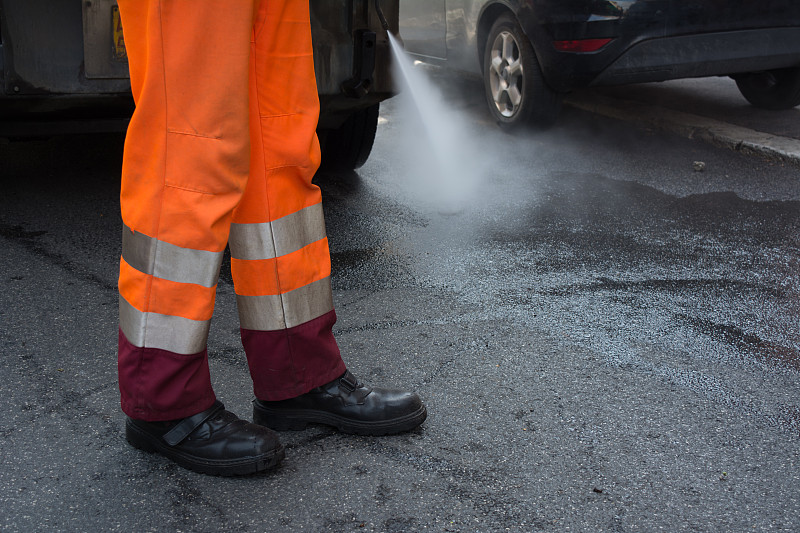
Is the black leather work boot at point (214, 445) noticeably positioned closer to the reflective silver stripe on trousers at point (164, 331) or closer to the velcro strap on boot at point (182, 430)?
the velcro strap on boot at point (182, 430)

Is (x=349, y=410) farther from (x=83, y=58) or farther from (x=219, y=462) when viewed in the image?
(x=83, y=58)

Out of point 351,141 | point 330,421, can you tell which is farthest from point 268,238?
point 351,141

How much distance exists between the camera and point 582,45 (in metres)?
5.09

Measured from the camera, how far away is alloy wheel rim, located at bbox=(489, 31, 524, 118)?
5656 millimetres

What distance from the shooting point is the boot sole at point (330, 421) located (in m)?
2.23

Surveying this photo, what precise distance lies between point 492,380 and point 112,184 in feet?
9.11

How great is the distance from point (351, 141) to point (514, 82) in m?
1.56

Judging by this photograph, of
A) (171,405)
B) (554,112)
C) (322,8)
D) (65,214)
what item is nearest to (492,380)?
(171,405)

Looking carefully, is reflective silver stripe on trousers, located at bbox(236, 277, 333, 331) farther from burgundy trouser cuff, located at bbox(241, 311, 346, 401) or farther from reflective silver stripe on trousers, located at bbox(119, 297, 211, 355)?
reflective silver stripe on trousers, located at bbox(119, 297, 211, 355)

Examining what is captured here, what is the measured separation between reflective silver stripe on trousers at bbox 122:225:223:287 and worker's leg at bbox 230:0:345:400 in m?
0.16

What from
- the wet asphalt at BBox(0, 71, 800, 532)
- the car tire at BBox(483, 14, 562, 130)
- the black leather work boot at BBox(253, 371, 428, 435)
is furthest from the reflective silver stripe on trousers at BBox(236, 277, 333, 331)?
the car tire at BBox(483, 14, 562, 130)

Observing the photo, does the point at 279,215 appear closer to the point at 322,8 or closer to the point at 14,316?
the point at 14,316

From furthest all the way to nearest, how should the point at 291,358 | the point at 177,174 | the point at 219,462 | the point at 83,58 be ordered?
the point at 83,58, the point at 291,358, the point at 219,462, the point at 177,174

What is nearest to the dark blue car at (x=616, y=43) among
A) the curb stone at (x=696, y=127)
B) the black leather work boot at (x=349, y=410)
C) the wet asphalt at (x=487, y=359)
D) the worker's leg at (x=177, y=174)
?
the curb stone at (x=696, y=127)
